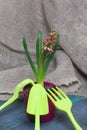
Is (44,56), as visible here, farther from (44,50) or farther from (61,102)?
(61,102)

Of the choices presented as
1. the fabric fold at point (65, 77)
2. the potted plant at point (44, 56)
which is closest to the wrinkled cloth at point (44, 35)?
the fabric fold at point (65, 77)

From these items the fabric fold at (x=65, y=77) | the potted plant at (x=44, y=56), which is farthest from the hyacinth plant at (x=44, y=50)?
the fabric fold at (x=65, y=77)

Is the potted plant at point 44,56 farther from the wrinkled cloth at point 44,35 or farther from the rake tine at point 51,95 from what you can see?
the wrinkled cloth at point 44,35

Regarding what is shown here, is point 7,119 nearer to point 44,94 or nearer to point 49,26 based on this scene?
point 44,94

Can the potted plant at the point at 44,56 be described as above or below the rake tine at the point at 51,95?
above

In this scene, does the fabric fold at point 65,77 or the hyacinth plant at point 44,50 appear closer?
the hyacinth plant at point 44,50

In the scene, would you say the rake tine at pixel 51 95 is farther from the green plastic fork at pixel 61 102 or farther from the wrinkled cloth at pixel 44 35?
the wrinkled cloth at pixel 44 35

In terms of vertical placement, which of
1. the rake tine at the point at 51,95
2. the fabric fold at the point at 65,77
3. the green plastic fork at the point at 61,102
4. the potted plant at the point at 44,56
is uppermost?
the potted plant at the point at 44,56

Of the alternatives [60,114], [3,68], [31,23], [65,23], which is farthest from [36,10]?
[60,114]
